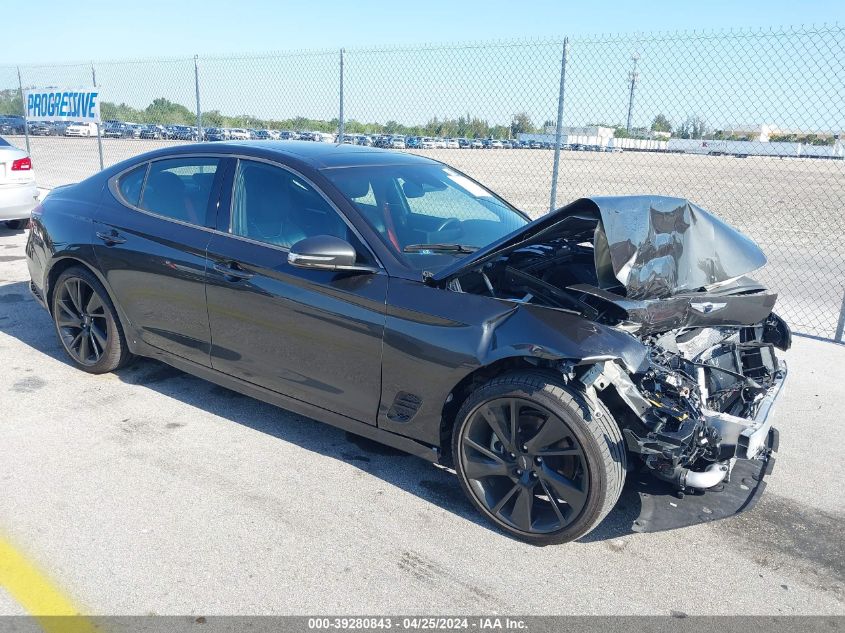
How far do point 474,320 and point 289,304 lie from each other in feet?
3.52

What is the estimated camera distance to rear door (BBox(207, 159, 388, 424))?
361cm

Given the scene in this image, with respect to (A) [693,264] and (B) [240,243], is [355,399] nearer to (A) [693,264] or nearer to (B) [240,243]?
(B) [240,243]

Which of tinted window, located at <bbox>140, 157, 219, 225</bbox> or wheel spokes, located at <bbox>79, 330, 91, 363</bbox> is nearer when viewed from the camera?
tinted window, located at <bbox>140, 157, 219, 225</bbox>

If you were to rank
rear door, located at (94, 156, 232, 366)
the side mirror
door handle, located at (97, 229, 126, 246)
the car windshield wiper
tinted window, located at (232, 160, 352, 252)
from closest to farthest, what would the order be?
1. the side mirror
2. the car windshield wiper
3. tinted window, located at (232, 160, 352, 252)
4. rear door, located at (94, 156, 232, 366)
5. door handle, located at (97, 229, 126, 246)

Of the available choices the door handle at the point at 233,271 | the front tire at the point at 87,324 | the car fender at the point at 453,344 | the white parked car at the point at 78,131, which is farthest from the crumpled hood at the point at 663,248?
the white parked car at the point at 78,131

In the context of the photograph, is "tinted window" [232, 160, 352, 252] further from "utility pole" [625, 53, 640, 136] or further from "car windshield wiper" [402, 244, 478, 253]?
"utility pole" [625, 53, 640, 136]

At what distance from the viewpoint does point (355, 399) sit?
144 inches

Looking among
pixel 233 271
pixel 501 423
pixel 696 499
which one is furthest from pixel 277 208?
pixel 696 499

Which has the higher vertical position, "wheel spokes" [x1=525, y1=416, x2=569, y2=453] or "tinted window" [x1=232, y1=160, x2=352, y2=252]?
"tinted window" [x1=232, y1=160, x2=352, y2=252]

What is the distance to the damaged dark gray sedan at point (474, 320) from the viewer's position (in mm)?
3098

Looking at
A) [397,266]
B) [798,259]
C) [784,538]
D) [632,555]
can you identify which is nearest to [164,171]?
[397,266]

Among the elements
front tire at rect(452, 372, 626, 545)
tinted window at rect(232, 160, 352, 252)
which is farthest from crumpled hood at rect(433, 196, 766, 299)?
tinted window at rect(232, 160, 352, 252)

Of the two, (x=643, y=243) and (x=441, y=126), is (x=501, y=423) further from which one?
(x=441, y=126)

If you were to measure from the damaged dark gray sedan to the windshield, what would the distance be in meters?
0.02
